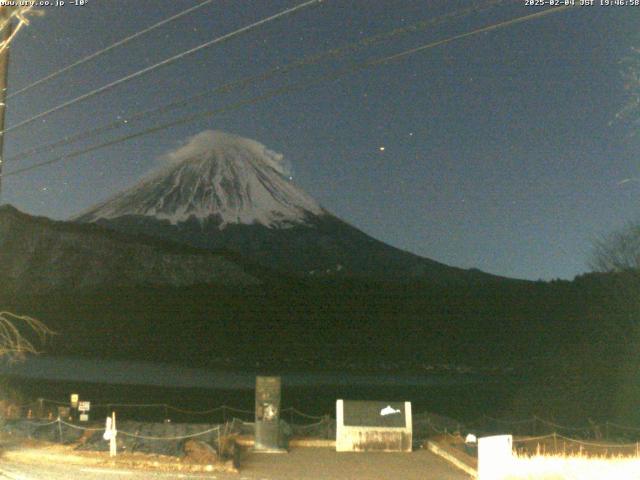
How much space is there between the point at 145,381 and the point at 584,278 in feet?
178

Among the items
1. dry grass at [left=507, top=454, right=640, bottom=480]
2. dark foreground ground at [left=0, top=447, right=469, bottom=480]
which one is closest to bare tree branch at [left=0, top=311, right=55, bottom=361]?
dark foreground ground at [left=0, top=447, right=469, bottom=480]

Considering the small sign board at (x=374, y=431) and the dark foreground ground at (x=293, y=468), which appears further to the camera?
the small sign board at (x=374, y=431)

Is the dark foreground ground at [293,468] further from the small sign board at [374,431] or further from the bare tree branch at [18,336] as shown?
the bare tree branch at [18,336]

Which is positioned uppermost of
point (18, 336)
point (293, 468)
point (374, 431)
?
point (18, 336)

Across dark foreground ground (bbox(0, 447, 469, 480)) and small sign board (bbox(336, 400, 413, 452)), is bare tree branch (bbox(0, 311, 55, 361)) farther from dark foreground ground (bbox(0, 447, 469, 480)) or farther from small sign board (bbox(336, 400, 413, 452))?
small sign board (bbox(336, 400, 413, 452))

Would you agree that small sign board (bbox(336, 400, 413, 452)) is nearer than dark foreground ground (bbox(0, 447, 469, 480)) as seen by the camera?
No

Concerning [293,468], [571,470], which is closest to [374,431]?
[293,468]

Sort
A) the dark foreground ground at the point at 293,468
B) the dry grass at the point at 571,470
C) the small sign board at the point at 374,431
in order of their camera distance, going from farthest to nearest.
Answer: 1. the small sign board at the point at 374,431
2. the dark foreground ground at the point at 293,468
3. the dry grass at the point at 571,470

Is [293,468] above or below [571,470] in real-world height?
below

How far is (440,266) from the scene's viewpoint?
6924 inches

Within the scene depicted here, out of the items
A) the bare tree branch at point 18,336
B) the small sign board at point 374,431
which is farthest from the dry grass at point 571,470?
Result: the bare tree branch at point 18,336

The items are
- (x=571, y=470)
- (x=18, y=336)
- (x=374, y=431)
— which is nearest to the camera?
(x=571, y=470)

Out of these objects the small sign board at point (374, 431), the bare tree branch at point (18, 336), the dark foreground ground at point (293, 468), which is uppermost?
the bare tree branch at point (18, 336)

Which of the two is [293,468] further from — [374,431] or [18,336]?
[18,336]
